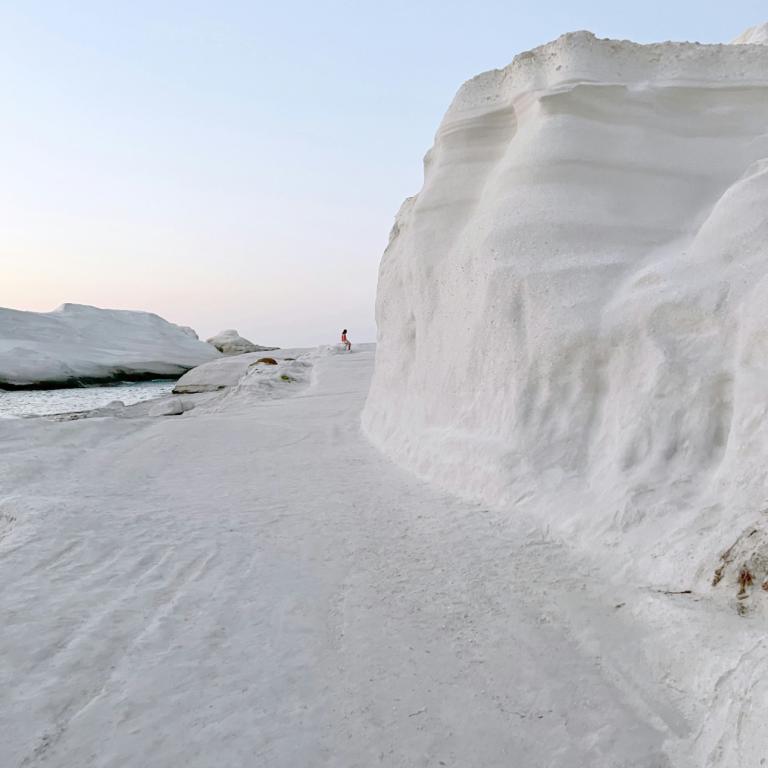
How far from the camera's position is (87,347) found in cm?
3189

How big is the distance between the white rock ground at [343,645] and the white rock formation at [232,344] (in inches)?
1740

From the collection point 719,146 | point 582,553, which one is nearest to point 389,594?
point 582,553

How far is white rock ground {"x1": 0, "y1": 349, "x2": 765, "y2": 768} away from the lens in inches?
71.1

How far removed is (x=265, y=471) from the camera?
520 cm

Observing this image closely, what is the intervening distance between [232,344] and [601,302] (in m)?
46.1

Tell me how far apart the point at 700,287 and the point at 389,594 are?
2.13 m

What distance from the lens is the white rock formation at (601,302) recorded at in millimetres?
2820

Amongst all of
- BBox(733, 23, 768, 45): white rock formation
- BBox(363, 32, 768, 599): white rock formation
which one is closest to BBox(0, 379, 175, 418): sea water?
BBox(363, 32, 768, 599): white rock formation

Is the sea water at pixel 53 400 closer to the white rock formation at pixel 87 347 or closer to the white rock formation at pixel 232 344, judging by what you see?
the white rock formation at pixel 87 347

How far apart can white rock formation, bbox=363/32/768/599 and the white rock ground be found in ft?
1.17

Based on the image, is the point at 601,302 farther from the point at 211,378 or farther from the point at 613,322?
the point at 211,378

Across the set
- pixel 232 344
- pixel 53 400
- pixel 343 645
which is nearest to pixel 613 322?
pixel 343 645

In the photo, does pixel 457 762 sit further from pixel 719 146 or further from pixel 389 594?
pixel 719 146

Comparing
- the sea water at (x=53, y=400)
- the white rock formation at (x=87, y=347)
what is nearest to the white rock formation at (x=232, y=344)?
the white rock formation at (x=87, y=347)
